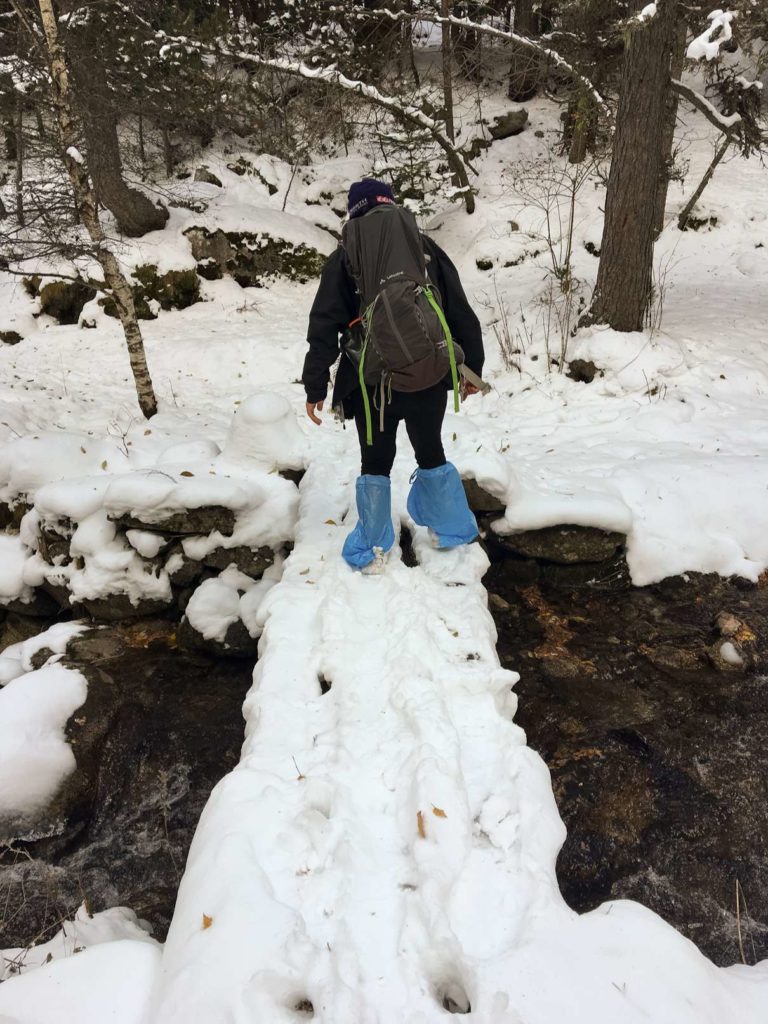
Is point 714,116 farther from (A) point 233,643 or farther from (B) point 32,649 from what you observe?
(B) point 32,649

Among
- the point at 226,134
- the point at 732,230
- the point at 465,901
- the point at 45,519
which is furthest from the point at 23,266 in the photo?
the point at 732,230

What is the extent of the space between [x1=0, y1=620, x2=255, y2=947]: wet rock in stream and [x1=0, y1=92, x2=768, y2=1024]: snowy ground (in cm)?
41

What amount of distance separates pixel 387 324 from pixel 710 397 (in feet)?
15.1

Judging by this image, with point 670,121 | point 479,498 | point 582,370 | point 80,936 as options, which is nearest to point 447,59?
point 670,121

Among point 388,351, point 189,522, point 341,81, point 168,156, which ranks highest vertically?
point 341,81

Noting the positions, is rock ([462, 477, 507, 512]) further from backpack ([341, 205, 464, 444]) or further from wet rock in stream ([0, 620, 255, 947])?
wet rock in stream ([0, 620, 255, 947])

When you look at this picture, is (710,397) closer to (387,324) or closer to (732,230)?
(387,324)

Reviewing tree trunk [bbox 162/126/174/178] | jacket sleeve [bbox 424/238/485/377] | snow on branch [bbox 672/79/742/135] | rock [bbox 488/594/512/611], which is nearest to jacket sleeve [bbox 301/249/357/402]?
jacket sleeve [bbox 424/238/485/377]

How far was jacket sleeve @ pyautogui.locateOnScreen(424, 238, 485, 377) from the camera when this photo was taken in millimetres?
3225

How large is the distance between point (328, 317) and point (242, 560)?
2195 mm

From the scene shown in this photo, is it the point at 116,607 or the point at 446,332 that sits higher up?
the point at 446,332

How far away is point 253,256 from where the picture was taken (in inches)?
425

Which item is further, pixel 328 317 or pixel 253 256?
pixel 253 256

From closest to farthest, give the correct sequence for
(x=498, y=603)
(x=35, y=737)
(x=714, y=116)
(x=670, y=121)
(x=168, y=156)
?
(x=35, y=737) → (x=498, y=603) → (x=714, y=116) → (x=670, y=121) → (x=168, y=156)
